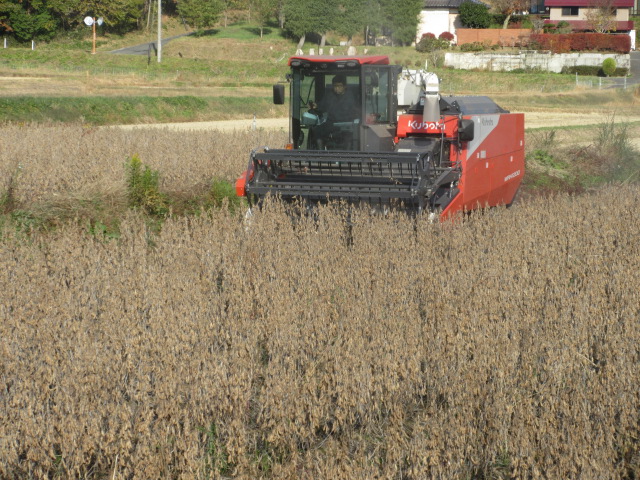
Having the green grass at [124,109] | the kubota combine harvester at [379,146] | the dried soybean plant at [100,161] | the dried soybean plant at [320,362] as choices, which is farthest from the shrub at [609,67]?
the dried soybean plant at [320,362]

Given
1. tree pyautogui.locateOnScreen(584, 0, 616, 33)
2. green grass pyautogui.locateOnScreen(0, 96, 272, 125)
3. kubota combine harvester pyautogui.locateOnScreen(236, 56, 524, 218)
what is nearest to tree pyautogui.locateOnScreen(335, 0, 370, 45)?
A: green grass pyautogui.locateOnScreen(0, 96, 272, 125)

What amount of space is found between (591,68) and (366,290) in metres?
53.3

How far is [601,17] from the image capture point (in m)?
68.6

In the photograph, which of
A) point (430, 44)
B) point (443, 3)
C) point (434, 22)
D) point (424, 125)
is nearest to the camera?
point (424, 125)

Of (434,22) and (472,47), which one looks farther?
(434,22)

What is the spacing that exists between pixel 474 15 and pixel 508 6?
3.39 metres

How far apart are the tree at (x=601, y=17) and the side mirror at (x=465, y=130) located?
6191cm

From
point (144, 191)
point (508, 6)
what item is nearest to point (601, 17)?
point (508, 6)

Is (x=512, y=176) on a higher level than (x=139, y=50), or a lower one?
lower

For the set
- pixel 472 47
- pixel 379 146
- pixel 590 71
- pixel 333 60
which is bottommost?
pixel 379 146

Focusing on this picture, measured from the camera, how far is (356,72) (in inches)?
444

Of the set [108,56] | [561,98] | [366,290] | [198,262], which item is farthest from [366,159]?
[108,56]

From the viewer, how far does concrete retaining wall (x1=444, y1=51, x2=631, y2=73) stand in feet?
181

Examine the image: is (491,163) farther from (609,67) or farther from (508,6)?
(508,6)
